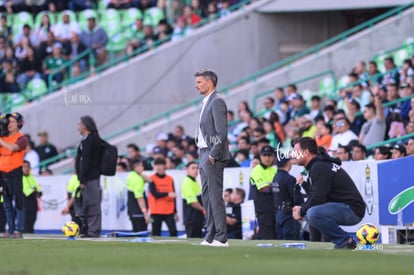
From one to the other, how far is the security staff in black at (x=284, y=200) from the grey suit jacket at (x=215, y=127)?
3.84 metres

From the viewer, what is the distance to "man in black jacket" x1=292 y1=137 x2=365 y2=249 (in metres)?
15.2

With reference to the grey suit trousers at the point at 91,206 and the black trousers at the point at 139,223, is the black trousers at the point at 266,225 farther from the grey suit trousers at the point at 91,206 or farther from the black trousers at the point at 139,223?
the black trousers at the point at 139,223

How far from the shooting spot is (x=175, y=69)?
1299 inches

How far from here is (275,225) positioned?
67.9 feet

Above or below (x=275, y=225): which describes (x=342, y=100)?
above

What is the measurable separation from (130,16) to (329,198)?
2006cm

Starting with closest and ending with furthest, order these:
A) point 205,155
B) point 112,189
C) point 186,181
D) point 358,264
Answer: point 358,264 < point 205,155 < point 186,181 < point 112,189

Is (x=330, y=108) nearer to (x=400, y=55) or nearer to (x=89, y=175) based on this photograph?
(x=400, y=55)

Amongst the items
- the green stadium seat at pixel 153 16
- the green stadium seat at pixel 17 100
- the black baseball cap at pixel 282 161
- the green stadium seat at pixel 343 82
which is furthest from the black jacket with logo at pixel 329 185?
the green stadium seat at pixel 153 16

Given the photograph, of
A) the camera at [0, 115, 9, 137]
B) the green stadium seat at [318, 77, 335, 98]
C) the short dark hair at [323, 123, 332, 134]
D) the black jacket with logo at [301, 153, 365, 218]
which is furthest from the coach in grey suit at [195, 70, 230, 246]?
the green stadium seat at [318, 77, 335, 98]

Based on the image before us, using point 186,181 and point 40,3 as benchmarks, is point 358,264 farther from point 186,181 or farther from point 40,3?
point 40,3

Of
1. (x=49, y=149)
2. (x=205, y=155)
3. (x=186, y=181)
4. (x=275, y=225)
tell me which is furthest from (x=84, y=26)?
(x=205, y=155)

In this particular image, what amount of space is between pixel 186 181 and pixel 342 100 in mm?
4815

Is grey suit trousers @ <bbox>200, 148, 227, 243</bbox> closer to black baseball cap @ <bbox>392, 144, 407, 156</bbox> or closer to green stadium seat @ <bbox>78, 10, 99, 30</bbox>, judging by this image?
black baseball cap @ <bbox>392, 144, 407, 156</bbox>
